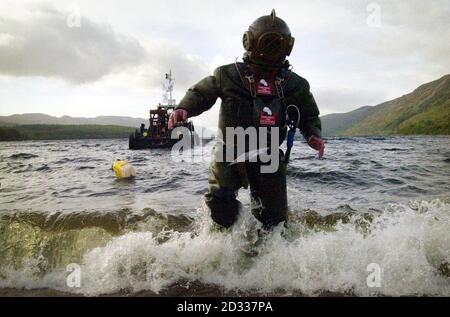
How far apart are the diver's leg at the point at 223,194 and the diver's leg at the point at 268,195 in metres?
0.22

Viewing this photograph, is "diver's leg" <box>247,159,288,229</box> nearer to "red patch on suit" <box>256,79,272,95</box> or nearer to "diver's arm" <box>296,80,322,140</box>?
"diver's arm" <box>296,80,322,140</box>

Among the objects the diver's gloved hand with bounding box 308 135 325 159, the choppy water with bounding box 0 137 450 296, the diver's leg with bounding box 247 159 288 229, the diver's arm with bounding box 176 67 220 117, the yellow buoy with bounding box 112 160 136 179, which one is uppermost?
the diver's arm with bounding box 176 67 220 117

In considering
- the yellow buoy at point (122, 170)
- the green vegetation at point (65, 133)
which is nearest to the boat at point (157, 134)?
the yellow buoy at point (122, 170)

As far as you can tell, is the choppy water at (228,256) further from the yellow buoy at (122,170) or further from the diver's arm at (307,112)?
the yellow buoy at (122,170)

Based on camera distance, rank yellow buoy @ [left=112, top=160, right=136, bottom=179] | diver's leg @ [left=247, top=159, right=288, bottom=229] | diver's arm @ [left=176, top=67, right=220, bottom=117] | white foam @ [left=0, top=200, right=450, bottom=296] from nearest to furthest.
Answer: white foam @ [left=0, top=200, right=450, bottom=296] → diver's arm @ [left=176, top=67, right=220, bottom=117] → diver's leg @ [left=247, top=159, right=288, bottom=229] → yellow buoy @ [left=112, top=160, right=136, bottom=179]

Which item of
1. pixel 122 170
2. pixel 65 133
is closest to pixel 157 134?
pixel 122 170

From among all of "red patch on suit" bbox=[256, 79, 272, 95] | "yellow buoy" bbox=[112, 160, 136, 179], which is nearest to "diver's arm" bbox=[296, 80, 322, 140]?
"red patch on suit" bbox=[256, 79, 272, 95]

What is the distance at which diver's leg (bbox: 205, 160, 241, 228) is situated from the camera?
3902 mm

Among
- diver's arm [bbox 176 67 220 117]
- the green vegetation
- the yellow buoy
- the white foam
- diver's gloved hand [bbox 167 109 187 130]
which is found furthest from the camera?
the green vegetation

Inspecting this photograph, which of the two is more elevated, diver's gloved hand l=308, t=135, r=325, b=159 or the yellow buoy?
diver's gloved hand l=308, t=135, r=325, b=159

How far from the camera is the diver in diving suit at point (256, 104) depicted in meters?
3.79
